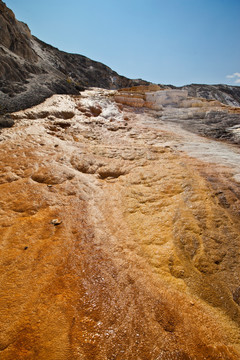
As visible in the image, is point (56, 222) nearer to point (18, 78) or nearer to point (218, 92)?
point (18, 78)

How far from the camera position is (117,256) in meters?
1.73

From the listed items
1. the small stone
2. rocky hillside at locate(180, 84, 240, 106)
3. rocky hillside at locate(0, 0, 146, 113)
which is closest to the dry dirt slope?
the small stone

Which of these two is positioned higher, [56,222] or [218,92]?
[218,92]

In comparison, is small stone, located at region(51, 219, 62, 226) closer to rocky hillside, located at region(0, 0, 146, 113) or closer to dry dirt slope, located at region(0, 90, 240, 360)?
dry dirt slope, located at region(0, 90, 240, 360)

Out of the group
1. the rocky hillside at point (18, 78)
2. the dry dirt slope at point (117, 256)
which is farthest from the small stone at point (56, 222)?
the rocky hillside at point (18, 78)

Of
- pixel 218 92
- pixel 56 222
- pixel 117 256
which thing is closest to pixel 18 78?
pixel 56 222

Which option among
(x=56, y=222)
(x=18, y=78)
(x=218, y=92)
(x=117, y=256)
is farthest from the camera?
(x=218, y=92)

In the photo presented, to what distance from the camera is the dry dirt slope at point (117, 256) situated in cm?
112

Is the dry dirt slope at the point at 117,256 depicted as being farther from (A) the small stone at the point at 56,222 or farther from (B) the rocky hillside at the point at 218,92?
(B) the rocky hillside at the point at 218,92

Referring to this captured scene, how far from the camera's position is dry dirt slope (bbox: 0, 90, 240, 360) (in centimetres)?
112

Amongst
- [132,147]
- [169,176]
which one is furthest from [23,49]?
[169,176]

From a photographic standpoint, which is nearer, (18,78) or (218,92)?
(18,78)

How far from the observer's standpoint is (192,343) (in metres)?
1.14

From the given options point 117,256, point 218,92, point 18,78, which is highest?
point 218,92
